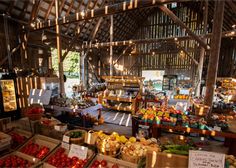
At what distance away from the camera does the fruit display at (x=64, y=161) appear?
6.84 ft

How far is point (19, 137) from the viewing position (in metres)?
2.74

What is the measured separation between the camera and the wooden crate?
1638 millimetres

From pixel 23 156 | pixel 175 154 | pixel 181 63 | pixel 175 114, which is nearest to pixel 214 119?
pixel 175 114

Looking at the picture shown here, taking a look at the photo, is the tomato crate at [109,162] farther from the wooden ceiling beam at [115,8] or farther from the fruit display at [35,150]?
the wooden ceiling beam at [115,8]

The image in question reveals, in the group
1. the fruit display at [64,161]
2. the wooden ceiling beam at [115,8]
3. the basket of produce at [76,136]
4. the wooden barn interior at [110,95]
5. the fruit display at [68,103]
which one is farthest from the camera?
the fruit display at [68,103]

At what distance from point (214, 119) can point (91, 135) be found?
11.9 ft

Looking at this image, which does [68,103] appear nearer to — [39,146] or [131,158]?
[39,146]

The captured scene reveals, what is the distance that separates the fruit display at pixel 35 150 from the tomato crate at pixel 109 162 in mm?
893

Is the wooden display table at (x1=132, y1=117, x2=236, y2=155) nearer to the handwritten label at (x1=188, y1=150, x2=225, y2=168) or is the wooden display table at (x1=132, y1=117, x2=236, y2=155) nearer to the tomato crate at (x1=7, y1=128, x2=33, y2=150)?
the handwritten label at (x1=188, y1=150, x2=225, y2=168)

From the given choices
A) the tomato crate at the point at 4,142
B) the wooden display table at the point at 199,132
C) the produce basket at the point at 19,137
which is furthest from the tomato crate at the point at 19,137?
the wooden display table at the point at 199,132

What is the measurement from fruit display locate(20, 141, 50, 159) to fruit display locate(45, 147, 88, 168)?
176 millimetres

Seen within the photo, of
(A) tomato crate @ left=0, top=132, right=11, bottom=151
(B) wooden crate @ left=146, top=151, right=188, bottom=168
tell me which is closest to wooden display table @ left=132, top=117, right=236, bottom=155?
(B) wooden crate @ left=146, top=151, right=188, bottom=168

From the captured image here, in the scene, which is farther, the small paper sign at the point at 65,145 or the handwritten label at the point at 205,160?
the small paper sign at the point at 65,145

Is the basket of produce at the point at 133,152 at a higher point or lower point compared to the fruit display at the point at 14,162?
higher
